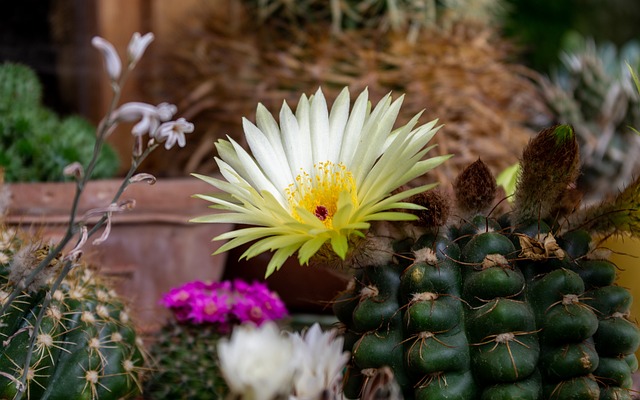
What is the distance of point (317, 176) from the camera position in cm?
56

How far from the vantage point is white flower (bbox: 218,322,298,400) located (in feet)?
1.18

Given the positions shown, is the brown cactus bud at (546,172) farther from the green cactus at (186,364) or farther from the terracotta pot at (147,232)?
the terracotta pot at (147,232)

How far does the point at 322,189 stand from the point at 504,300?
0.15m

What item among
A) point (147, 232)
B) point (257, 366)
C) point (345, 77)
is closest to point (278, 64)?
point (345, 77)

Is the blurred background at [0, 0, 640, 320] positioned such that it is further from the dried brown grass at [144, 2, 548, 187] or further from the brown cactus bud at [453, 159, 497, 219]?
the brown cactus bud at [453, 159, 497, 219]

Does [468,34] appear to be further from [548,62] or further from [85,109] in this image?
[548,62]

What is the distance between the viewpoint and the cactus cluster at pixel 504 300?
1.62ft

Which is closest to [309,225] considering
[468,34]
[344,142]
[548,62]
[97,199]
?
[344,142]

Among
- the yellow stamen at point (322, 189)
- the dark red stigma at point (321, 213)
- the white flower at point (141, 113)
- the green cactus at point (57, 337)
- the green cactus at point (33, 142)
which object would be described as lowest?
Result: the green cactus at point (57, 337)

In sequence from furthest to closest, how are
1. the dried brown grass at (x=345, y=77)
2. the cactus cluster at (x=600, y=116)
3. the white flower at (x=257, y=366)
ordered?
the cactus cluster at (x=600, y=116) → the dried brown grass at (x=345, y=77) → the white flower at (x=257, y=366)

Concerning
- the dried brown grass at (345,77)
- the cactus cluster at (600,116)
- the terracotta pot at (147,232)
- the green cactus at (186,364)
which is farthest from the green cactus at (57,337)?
the cactus cluster at (600,116)

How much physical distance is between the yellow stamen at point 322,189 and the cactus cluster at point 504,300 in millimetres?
51

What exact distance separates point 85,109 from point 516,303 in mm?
1077

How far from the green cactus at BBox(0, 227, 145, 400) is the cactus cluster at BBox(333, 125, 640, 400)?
0.20 meters
